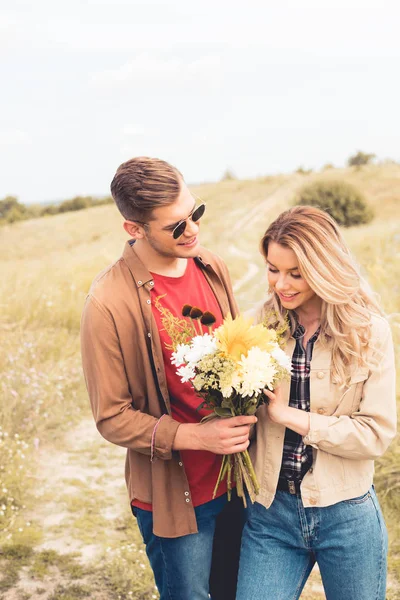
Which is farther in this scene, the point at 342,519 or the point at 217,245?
the point at 217,245

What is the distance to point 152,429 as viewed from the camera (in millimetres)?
2604

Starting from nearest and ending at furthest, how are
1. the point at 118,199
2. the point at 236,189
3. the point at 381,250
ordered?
the point at 118,199
the point at 381,250
the point at 236,189

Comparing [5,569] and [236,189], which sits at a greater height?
[5,569]

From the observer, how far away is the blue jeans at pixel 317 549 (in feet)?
8.31

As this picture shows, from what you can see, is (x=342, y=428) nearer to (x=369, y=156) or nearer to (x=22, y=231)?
(x=22, y=231)

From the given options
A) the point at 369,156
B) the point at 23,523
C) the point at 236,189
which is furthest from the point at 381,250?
the point at 369,156

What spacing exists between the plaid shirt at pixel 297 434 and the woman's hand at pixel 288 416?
121mm

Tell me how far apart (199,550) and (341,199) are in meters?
27.0

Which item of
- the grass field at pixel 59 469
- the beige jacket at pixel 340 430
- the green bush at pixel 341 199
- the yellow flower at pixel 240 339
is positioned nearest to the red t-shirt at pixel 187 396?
the beige jacket at pixel 340 430

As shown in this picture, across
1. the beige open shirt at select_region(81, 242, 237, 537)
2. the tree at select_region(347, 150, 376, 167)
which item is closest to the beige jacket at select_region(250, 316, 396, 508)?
the beige open shirt at select_region(81, 242, 237, 537)

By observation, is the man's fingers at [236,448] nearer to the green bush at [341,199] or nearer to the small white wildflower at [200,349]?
the small white wildflower at [200,349]

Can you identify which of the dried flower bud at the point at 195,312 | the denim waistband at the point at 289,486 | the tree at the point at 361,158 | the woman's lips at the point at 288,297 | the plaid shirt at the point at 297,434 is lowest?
the tree at the point at 361,158

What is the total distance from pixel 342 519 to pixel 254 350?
88 centimetres

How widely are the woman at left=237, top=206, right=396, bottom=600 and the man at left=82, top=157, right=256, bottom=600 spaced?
0.83 feet
